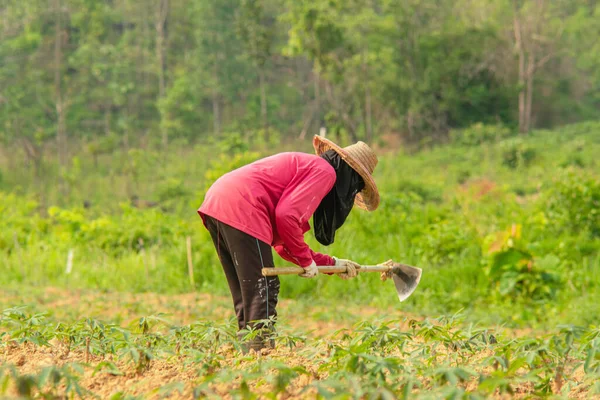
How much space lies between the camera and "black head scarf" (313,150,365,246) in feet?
12.2

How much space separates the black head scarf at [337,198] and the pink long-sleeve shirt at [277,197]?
0.41ft

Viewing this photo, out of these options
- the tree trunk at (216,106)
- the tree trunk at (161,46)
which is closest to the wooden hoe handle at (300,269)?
the tree trunk at (161,46)

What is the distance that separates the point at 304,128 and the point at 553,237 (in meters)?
18.7

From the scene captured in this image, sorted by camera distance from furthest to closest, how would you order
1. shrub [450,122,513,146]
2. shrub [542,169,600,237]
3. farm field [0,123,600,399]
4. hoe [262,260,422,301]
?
shrub [450,122,513,146] < shrub [542,169,600,237] < hoe [262,260,422,301] < farm field [0,123,600,399]

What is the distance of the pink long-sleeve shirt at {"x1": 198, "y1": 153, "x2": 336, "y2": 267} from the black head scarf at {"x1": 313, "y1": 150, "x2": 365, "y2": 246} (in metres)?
0.13

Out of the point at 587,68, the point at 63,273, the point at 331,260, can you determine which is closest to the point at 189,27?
the point at 587,68

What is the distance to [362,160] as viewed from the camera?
3.76m

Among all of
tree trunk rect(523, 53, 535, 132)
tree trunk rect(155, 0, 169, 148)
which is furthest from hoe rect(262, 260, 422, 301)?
tree trunk rect(523, 53, 535, 132)

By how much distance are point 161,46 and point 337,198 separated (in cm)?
2293

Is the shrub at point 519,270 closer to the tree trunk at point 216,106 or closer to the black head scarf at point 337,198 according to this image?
the black head scarf at point 337,198

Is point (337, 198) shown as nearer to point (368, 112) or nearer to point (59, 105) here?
point (59, 105)

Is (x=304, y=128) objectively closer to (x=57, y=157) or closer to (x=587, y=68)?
(x=57, y=157)

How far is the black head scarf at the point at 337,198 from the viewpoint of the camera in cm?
373

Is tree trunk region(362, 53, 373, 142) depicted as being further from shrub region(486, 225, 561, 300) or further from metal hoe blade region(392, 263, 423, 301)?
metal hoe blade region(392, 263, 423, 301)
